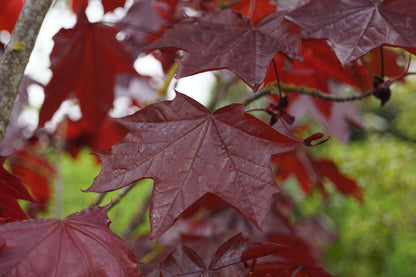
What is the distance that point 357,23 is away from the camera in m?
0.77

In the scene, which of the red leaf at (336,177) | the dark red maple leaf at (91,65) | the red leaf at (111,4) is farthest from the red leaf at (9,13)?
the red leaf at (336,177)

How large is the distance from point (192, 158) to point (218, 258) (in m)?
0.17

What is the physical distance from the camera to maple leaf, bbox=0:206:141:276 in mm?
562

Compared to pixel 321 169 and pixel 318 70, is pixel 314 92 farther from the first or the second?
pixel 321 169

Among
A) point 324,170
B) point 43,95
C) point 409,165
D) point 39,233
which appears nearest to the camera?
point 39,233

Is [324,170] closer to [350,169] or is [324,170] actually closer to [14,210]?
[350,169]

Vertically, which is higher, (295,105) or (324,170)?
(295,105)

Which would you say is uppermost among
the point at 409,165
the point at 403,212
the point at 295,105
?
the point at 295,105

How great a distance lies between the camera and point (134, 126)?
695 mm

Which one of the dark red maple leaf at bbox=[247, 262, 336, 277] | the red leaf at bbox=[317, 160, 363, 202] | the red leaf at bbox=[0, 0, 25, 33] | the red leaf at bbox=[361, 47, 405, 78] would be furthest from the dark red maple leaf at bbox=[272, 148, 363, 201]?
the red leaf at bbox=[0, 0, 25, 33]

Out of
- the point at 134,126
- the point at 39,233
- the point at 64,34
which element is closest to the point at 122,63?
the point at 64,34

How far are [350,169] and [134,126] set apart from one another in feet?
6.70

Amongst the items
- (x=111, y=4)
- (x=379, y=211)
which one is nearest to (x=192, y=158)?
(x=111, y=4)

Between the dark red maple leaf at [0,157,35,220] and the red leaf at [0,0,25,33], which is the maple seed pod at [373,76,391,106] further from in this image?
the red leaf at [0,0,25,33]
